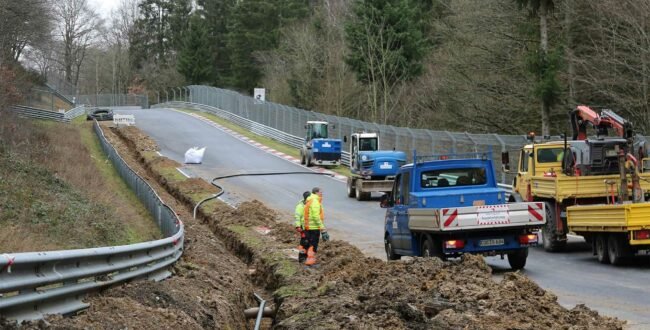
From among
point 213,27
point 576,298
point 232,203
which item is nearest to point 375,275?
point 576,298

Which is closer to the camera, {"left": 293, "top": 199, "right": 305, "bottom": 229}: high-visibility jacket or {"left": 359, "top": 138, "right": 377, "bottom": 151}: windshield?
{"left": 293, "top": 199, "right": 305, "bottom": 229}: high-visibility jacket

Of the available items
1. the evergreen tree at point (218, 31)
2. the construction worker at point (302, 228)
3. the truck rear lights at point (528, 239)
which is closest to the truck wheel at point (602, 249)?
the truck rear lights at point (528, 239)

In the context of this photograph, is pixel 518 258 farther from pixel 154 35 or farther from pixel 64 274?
pixel 154 35

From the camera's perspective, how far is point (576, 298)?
1373 cm

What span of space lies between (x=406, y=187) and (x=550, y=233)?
14.5ft

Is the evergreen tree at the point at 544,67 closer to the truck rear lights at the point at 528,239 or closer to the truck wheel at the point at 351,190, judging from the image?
the truck wheel at the point at 351,190

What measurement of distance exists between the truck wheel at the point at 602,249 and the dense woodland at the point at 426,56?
17982 mm

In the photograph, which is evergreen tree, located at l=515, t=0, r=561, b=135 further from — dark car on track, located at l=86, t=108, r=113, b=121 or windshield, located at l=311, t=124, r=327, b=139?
dark car on track, located at l=86, t=108, r=113, b=121

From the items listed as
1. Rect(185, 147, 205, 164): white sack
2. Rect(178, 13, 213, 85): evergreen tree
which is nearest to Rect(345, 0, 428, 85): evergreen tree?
Rect(185, 147, 205, 164): white sack

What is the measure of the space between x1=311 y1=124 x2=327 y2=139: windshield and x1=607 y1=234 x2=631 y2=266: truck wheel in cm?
3133

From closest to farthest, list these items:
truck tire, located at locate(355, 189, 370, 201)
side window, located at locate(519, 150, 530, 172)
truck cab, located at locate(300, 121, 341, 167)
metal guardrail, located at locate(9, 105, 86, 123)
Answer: side window, located at locate(519, 150, 530, 172), truck tire, located at locate(355, 189, 370, 201), truck cab, located at locate(300, 121, 341, 167), metal guardrail, located at locate(9, 105, 86, 123)

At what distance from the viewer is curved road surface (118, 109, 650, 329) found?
45.4 feet

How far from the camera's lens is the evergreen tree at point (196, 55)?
106m

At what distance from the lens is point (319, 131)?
48.7 meters
